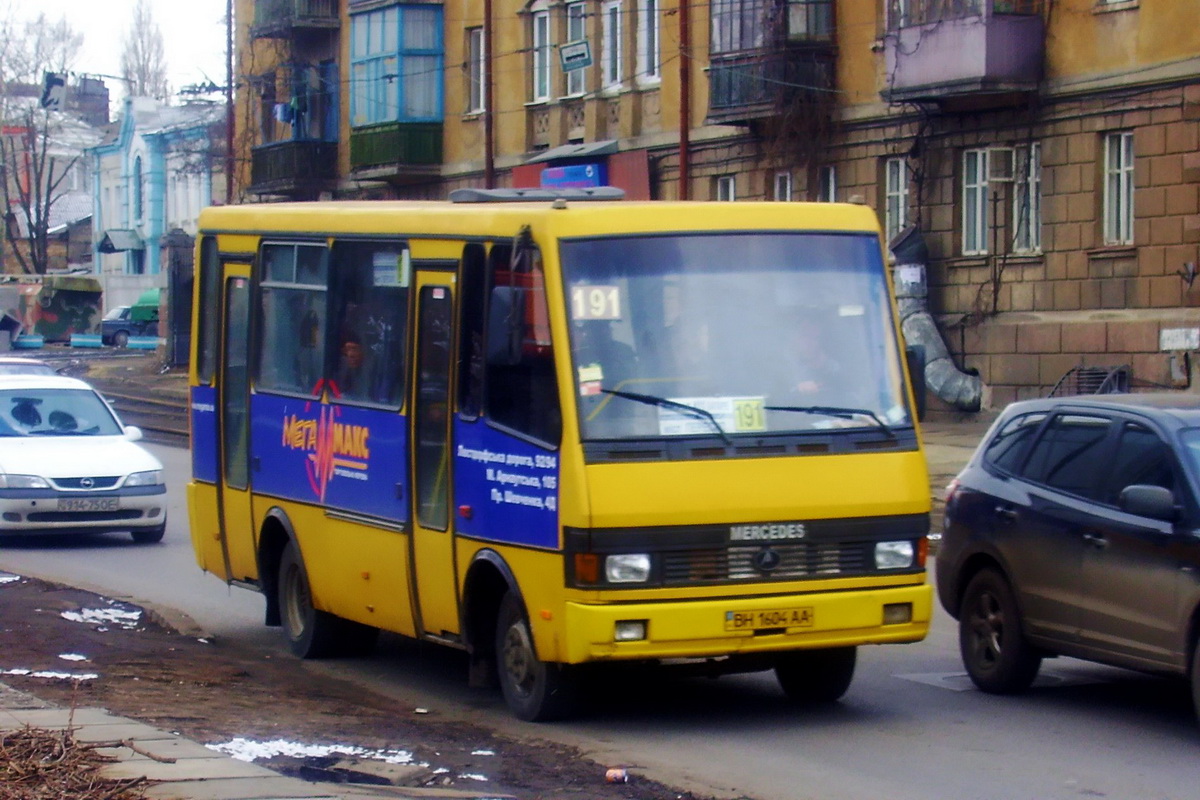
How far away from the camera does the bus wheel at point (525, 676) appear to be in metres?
8.86

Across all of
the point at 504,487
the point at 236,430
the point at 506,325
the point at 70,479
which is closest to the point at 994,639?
the point at 504,487

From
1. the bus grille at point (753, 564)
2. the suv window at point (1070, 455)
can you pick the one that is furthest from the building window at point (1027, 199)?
the bus grille at point (753, 564)

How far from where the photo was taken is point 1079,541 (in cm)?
903

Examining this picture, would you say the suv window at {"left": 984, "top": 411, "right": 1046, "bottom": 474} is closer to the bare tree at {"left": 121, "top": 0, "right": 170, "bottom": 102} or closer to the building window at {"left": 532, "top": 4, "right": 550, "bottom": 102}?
the building window at {"left": 532, "top": 4, "right": 550, "bottom": 102}

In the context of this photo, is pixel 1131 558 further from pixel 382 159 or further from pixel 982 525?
pixel 382 159

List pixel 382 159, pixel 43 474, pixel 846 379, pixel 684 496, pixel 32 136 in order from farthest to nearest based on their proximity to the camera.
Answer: pixel 32 136
pixel 382 159
pixel 43 474
pixel 846 379
pixel 684 496

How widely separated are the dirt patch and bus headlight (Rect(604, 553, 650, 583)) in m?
0.77

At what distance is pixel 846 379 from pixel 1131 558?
1.49m

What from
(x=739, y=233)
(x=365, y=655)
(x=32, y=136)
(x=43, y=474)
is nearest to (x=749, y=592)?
(x=739, y=233)

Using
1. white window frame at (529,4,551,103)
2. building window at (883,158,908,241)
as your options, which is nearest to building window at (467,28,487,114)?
white window frame at (529,4,551,103)

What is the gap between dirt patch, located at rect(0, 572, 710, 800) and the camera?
7.84m

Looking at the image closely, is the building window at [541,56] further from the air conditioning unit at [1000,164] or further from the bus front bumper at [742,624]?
the bus front bumper at [742,624]

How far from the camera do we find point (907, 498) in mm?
8812

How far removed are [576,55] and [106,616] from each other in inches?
987
